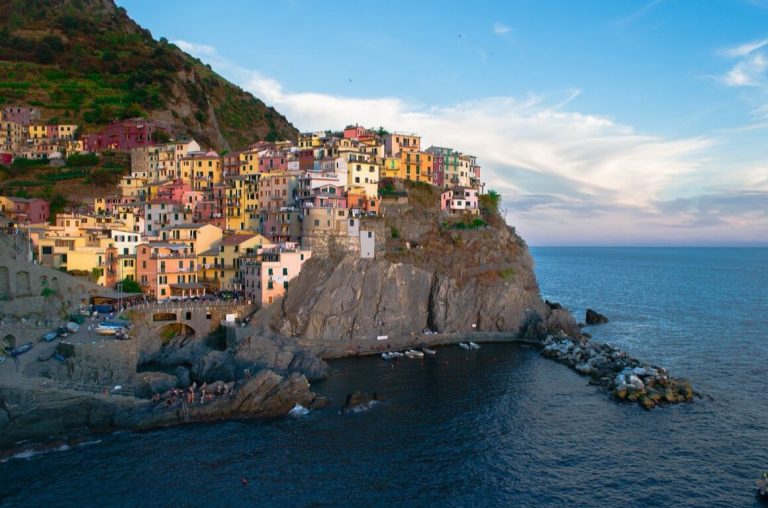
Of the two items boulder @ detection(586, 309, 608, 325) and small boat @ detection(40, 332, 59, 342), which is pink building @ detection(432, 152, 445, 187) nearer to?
boulder @ detection(586, 309, 608, 325)

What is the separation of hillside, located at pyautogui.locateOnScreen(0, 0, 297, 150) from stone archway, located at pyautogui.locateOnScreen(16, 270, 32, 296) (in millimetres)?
53022

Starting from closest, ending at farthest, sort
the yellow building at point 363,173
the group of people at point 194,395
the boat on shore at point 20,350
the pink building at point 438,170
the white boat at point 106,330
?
the group of people at point 194,395, the boat on shore at point 20,350, the white boat at point 106,330, the yellow building at point 363,173, the pink building at point 438,170

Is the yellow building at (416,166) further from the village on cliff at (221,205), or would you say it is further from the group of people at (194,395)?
the group of people at (194,395)

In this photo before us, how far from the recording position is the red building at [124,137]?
96.3 metres

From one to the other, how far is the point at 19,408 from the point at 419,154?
2389 inches

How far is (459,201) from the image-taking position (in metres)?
82.7

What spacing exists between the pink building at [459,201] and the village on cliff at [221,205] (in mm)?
160

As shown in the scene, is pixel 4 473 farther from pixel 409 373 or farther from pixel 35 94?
pixel 35 94

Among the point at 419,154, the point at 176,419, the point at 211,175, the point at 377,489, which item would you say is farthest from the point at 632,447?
the point at 211,175

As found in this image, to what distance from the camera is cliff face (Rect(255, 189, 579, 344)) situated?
62.3 metres

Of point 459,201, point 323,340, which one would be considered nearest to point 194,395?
point 323,340

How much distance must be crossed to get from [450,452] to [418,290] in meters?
31.7

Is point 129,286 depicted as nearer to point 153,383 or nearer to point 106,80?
point 153,383

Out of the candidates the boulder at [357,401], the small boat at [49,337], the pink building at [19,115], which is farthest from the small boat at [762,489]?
the pink building at [19,115]
